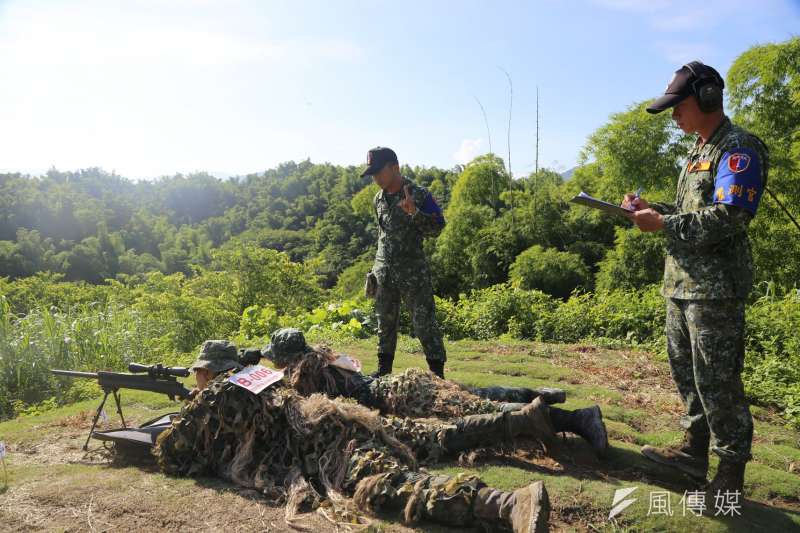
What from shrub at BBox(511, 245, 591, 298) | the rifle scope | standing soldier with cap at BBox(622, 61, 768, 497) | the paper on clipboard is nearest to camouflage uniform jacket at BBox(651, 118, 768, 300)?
standing soldier with cap at BBox(622, 61, 768, 497)

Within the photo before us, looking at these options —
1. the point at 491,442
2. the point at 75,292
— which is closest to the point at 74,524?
the point at 491,442

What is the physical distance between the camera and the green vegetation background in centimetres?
725

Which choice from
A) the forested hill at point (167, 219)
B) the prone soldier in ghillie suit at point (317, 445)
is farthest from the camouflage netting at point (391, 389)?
the forested hill at point (167, 219)

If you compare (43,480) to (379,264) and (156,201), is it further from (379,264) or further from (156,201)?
(156,201)

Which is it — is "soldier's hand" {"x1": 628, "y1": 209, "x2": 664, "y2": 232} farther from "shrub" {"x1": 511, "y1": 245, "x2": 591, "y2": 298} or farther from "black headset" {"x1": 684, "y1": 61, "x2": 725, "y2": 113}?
"shrub" {"x1": 511, "y1": 245, "x2": 591, "y2": 298}

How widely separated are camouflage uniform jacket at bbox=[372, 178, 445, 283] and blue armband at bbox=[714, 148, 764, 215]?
2478 millimetres

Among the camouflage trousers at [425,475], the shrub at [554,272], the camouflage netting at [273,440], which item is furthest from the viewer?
the shrub at [554,272]

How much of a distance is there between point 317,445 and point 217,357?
106 centimetres

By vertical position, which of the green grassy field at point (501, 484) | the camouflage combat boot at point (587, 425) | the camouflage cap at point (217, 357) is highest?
the camouflage cap at point (217, 357)

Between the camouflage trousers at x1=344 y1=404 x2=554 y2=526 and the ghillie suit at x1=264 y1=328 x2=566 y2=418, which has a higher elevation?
the ghillie suit at x1=264 y1=328 x2=566 y2=418

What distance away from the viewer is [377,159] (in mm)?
4785

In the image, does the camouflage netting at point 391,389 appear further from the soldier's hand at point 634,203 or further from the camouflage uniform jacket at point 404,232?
the soldier's hand at point 634,203

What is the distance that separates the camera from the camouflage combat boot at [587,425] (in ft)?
11.6

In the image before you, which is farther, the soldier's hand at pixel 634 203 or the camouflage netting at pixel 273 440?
the camouflage netting at pixel 273 440
